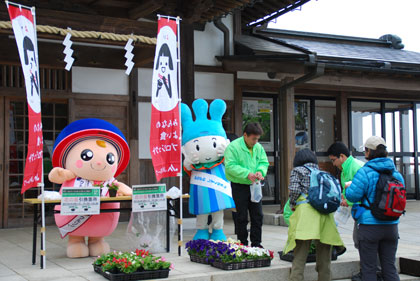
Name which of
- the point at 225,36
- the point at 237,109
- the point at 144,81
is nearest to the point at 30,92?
the point at 144,81

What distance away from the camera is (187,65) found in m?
9.88

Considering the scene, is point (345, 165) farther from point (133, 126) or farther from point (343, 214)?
point (133, 126)

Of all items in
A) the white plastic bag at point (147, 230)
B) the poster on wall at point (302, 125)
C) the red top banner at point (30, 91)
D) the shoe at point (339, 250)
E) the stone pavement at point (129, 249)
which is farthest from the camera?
the poster on wall at point (302, 125)

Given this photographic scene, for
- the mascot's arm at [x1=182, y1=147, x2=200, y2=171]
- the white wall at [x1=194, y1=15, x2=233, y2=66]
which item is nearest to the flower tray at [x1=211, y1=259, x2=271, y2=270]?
the mascot's arm at [x1=182, y1=147, x2=200, y2=171]

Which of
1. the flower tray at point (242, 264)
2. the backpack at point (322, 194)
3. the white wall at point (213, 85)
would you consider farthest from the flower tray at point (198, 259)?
the white wall at point (213, 85)

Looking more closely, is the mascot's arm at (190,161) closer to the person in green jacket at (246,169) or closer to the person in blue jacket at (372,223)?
the person in green jacket at (246,169)

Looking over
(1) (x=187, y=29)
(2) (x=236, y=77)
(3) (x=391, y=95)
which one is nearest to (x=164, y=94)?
(1) (x=187, y=29)

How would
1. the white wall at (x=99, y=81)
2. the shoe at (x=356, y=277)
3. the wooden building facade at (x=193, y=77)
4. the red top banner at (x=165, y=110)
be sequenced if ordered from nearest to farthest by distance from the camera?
the shoe at (x=356, y=277), the red top banner at (x=165, y=110), the wooden building facade at (x=193, y=77), the white wall at (x=99, y=81)

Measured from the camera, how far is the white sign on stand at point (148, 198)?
7.04m

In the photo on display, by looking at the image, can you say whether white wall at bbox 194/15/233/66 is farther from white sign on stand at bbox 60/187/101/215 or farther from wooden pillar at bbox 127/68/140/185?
white sign on stand at bbox 60/187/101/215

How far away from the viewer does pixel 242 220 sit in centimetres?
723

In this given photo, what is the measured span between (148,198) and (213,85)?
16.0ft

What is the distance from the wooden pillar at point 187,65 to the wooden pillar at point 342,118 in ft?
17.8

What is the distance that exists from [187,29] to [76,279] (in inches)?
220
